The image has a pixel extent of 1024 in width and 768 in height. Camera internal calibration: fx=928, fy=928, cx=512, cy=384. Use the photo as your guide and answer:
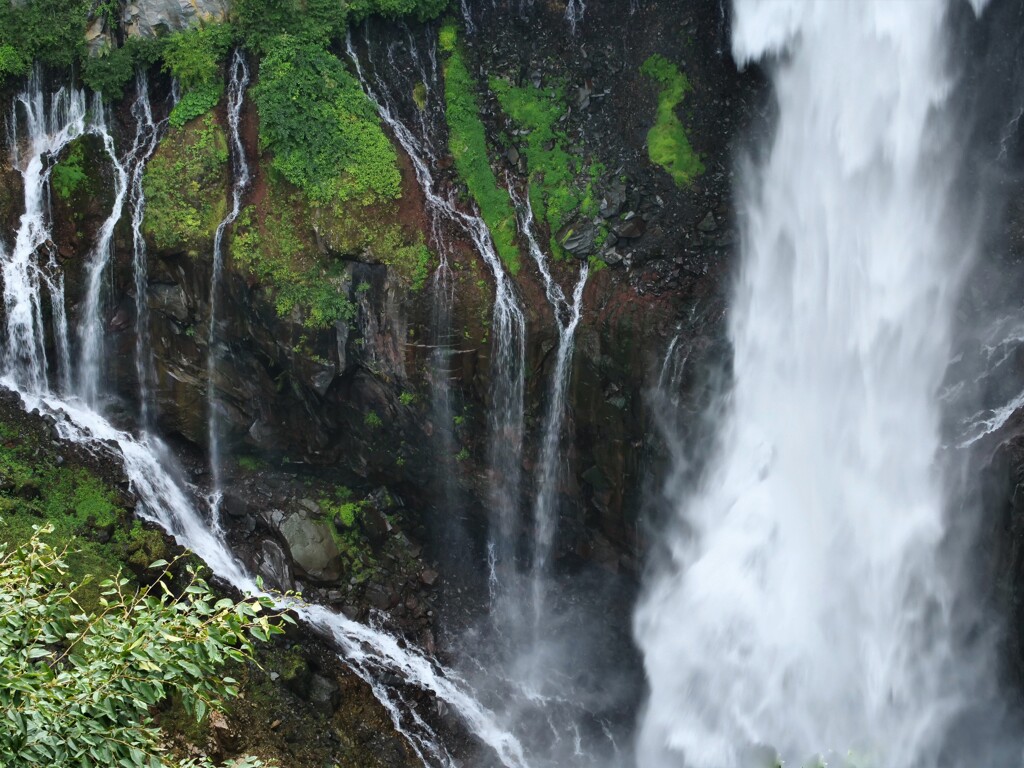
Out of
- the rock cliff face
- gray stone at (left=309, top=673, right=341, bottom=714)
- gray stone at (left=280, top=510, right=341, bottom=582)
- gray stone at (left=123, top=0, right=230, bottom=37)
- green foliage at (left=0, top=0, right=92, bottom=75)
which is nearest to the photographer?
gray stone at (left=309, top=673, right=341, bottom=714)

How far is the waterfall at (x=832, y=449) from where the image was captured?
13570 millimetres

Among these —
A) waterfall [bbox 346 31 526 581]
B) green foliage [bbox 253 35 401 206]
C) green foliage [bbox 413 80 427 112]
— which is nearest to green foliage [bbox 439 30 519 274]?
waterfall [bbox 346 31 526 581]

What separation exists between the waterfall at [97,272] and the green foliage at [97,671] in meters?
12.6

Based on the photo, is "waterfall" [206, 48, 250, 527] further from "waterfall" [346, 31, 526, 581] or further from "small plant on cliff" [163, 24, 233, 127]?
"waterfall" [346, 31, 526, 581]

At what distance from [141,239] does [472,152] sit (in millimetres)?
6177

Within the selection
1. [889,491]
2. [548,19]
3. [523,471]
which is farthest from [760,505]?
[548,19]

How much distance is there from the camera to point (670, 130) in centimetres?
1650

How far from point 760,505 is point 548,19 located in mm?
9955

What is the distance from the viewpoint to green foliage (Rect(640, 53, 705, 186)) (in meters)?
16.2

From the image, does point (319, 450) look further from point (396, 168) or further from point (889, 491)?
point (889, 491)

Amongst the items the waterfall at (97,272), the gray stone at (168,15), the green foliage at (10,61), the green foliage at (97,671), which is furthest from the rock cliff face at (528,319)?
the green foliage at (97,671)

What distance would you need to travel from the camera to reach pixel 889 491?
544 inches

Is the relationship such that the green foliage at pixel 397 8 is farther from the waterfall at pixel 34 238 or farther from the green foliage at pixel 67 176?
the green foliage at pixel 67 176

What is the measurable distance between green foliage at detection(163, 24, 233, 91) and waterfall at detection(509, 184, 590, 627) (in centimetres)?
594
